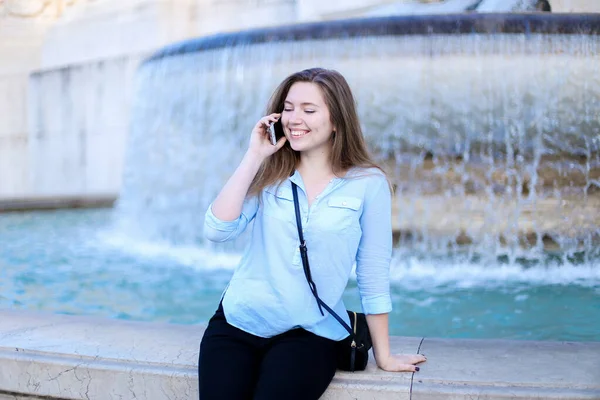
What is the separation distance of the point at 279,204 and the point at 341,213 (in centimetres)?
18

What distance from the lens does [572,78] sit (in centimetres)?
542

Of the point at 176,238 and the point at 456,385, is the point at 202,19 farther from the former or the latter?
the point at 456,385

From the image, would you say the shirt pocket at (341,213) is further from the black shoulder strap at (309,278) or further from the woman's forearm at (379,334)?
the woman's forearm at (379,334)

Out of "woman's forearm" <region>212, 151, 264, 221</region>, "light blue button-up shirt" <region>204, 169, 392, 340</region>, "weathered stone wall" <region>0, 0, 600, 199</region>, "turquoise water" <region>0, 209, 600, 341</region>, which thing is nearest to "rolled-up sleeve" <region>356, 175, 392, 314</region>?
"light blue button-up shirt" <region>204, 169, 392, 340</region>

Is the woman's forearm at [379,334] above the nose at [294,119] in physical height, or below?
below

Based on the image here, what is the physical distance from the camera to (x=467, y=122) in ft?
18.4

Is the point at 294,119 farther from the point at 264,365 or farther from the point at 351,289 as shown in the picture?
the point at 351,289

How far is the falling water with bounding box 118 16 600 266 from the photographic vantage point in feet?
17.7

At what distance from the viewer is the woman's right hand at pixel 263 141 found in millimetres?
2281

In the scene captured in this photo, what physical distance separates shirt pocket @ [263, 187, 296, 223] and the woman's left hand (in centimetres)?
46

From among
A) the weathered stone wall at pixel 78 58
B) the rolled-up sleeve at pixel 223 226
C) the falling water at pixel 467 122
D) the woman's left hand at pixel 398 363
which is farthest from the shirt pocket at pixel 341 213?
the weathered stone wall at pixel 78 58

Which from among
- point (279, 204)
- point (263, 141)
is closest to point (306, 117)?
point (263, 141)

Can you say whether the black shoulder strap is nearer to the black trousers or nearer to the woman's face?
the black trousers

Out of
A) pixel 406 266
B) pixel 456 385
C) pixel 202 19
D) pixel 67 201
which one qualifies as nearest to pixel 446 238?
pixel 406 266
